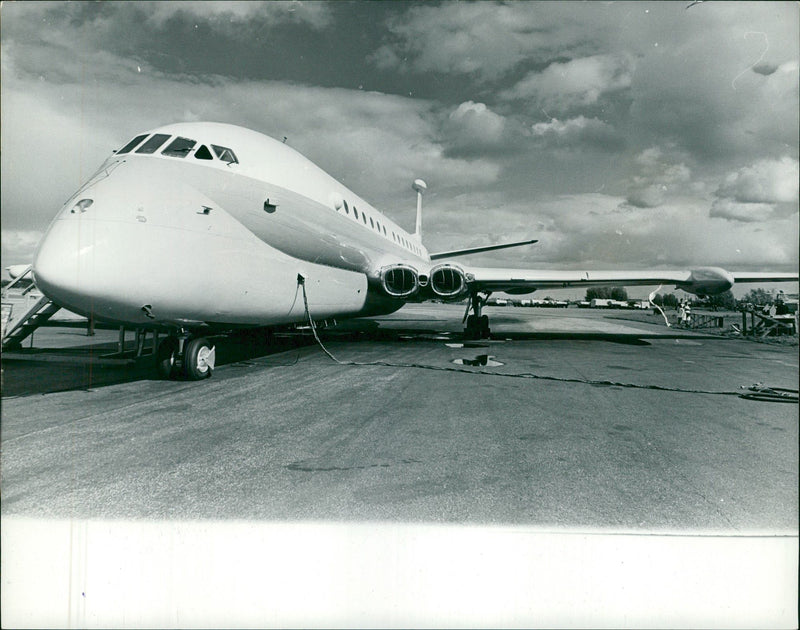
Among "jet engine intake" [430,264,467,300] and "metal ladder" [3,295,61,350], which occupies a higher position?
"jet engine intake" [430,264,467,300]

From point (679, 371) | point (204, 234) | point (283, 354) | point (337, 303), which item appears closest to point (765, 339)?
point (679, 371)

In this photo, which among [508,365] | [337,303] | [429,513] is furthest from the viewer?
[337,303]

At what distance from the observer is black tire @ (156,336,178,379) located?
8.20m

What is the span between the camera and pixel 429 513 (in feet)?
10.2

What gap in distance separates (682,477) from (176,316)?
671 cm

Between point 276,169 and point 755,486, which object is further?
point 276,169

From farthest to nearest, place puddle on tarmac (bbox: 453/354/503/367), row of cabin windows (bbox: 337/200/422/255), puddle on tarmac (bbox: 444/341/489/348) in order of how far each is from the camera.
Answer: puddle on tarmac (bbox: 444/341/489/348)
row of cabin windows (bbox: 337/200/422/255)
puddle on tarmac (bbox: 453/354/503/367)

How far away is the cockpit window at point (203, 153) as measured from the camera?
26.7 feet

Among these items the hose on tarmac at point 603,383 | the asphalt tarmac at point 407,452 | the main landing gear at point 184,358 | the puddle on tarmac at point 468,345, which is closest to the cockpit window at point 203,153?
the hose on tarmac at point 603,383

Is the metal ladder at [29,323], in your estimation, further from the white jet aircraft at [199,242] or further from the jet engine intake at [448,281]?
the jet engine intake at [448,281]

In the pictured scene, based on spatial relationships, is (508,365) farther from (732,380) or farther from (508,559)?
(508,559)

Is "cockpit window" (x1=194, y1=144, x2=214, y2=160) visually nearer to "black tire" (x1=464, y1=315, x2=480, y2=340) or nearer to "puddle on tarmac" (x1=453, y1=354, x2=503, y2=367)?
"puddle on tarmac" (x1=453, y1=354, x2=503, y2=367)

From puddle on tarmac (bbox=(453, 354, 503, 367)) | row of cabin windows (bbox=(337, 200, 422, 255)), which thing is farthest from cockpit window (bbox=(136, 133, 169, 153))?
puddle on tarmac (bbox=(453, 354, 503, 367))

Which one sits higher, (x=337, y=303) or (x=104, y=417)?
(x=337, y=303)
